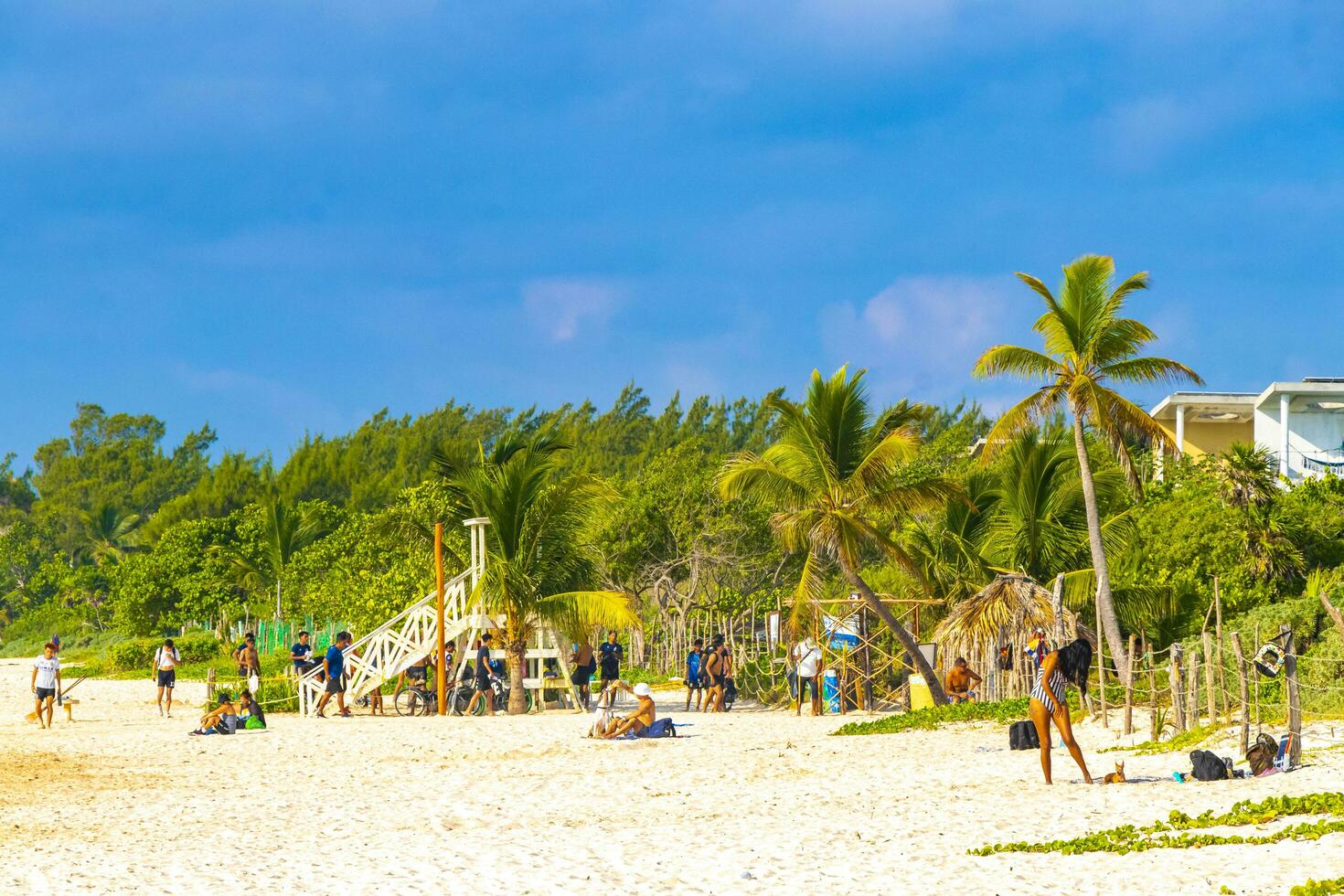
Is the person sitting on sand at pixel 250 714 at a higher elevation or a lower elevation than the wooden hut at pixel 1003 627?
lower

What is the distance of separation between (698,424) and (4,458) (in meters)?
52.7

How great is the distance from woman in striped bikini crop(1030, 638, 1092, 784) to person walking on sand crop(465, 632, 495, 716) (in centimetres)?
1266

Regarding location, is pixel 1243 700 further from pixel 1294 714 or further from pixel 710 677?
pixel 710 677

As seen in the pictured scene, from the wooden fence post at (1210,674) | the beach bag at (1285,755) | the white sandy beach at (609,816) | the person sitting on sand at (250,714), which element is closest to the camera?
the white sandy beach at (609,816)

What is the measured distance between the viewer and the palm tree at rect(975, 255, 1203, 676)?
2042 centimetres

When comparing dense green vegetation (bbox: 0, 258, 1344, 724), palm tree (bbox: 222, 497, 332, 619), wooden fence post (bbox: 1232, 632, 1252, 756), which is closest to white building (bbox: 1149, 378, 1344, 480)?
dense green vegetation (bbox: 0, 258, 1344, 724)

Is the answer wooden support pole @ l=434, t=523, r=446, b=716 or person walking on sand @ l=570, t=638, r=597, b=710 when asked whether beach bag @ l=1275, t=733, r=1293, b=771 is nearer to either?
person walking on sand @ l=570, t=638, r=597, b=710

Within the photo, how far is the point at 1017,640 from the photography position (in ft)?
63.7

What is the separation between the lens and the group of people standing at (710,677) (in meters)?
23.1

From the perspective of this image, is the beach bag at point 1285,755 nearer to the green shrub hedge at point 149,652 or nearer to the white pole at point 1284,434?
Result: the white pole at point 1284,434

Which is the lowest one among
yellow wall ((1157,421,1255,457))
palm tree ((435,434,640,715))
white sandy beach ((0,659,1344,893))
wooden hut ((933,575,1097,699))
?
white sandy beach ((0,659,1344,893))

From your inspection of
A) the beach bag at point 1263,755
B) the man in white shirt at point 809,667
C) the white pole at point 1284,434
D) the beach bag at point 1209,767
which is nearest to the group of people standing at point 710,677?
the man in white shirt at point 809,667

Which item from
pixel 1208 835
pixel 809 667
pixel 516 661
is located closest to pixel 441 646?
pixel 516 661

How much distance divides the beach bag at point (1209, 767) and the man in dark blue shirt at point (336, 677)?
1453 centimetres
